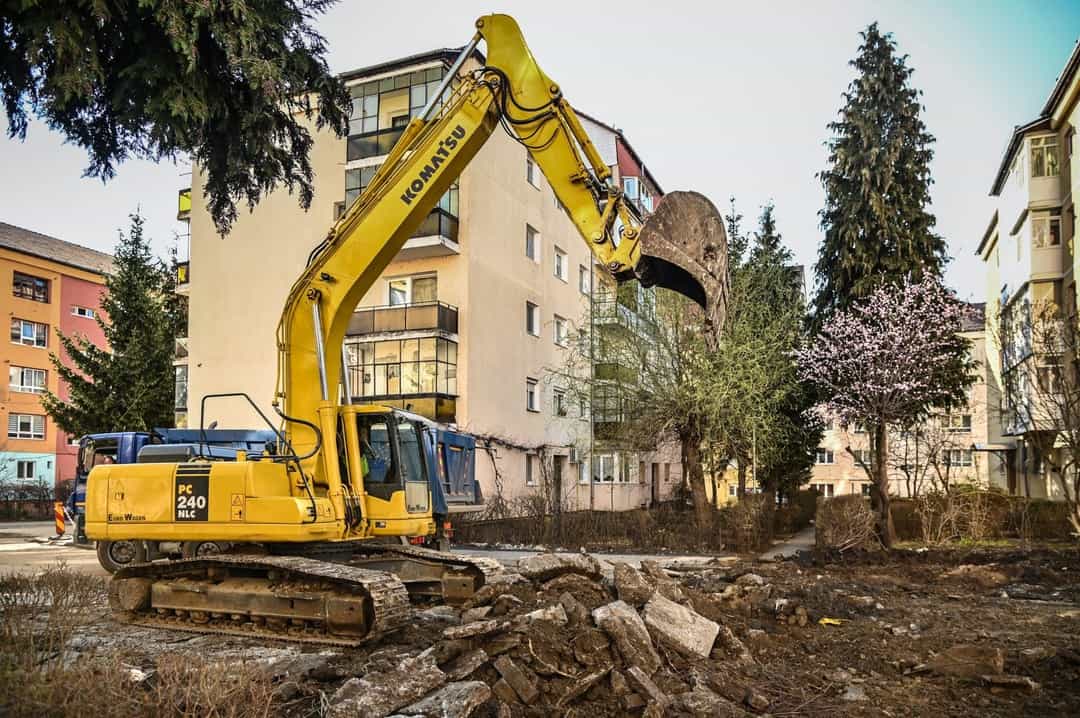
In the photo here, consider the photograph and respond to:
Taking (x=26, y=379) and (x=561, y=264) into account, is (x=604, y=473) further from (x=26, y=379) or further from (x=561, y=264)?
(x=26, y=379)

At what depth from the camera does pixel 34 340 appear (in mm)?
48594

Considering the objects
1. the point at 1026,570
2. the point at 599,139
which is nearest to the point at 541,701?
the point at 1026,570

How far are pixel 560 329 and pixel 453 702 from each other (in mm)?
30523

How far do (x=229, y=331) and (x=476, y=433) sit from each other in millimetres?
10181

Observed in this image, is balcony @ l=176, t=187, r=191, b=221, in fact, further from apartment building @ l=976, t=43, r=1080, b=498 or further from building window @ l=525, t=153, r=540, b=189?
apartment building @ l=976, t=43, r=1080, b=498

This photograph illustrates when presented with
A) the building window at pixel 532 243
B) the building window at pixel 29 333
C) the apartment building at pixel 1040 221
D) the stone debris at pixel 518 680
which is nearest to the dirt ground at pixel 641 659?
the stone debris at pixel 518 680

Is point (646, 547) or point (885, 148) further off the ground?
point (885, 148)

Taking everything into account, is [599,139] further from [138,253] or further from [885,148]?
[138,253]

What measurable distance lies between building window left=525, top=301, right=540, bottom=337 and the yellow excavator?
22759mm

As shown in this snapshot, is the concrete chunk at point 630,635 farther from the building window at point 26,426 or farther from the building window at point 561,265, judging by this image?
the building window at point 26,426

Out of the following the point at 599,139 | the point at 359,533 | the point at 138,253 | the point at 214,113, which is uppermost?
the point at 599,139

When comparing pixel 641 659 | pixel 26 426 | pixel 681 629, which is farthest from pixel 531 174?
pixel 26 426

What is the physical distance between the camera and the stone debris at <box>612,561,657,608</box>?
9.75 meters

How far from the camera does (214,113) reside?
7898 mm
